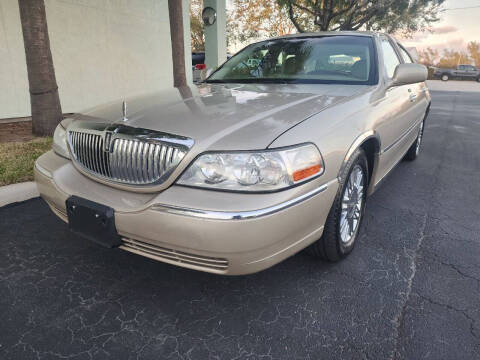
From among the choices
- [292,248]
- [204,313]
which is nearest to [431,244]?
[292,248]

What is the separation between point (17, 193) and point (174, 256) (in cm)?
245

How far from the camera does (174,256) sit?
6.00 feet

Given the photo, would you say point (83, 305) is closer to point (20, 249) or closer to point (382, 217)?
point (20, 249)

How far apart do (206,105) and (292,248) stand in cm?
110

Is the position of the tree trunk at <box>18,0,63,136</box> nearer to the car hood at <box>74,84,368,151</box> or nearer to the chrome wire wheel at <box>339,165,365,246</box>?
the car hood at <box>74,84,368,151</box>

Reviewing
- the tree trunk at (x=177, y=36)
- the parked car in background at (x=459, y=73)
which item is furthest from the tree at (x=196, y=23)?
the parked car in background at (x=459, y=73)

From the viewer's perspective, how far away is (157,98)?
274 centimetres

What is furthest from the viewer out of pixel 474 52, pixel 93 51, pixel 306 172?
pixel 474 52

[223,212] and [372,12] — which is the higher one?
[372,12]

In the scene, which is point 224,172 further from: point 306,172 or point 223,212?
point 306,172

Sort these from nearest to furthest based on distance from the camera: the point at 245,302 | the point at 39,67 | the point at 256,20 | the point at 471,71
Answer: the point at 245,302 < the point at 39,67 < the point at 256,20 < the point at 471,71

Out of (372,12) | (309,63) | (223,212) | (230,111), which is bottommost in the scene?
(223,212)

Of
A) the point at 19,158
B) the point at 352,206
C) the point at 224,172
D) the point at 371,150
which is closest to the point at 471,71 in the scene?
the point at 371,150

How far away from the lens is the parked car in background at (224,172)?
1.72 meters
